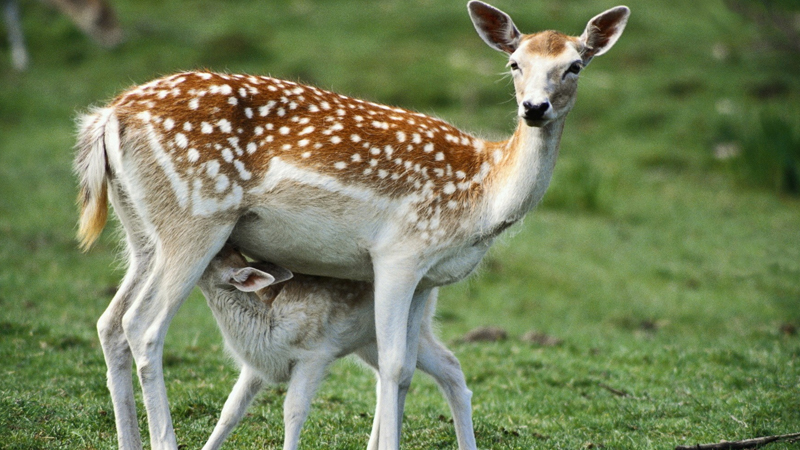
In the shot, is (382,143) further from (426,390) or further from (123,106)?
(426,390)

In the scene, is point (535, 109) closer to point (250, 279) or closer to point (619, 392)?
point (250, 279)

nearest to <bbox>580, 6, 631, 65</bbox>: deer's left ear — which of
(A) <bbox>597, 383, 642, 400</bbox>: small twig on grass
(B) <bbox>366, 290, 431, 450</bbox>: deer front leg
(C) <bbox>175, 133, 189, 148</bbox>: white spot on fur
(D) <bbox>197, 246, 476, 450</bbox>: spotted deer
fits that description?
(B) <bbox>366, 290, 431, 450</bbox>: deer front leg

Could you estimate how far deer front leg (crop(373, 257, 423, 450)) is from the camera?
5184mm

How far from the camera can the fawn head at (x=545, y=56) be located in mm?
4875

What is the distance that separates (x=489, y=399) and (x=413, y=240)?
2.56 metres

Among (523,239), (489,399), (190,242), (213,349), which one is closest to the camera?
(190,242)

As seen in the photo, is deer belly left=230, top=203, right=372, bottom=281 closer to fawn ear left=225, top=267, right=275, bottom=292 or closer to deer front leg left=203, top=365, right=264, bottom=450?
fawn ear left=225, top=267, right=275, bottom=292

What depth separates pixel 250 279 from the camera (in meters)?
5.29

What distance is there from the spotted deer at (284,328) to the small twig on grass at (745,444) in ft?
4.47

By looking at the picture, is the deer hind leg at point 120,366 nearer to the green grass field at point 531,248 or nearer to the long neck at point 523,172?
the green grass field at point 531,248

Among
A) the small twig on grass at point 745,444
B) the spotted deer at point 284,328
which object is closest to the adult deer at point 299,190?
the spotted deer at point 284,328

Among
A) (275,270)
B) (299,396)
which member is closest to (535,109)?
(275,270)

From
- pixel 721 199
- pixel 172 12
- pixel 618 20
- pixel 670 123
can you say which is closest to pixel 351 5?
pixel 172 12

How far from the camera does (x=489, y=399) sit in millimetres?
7355
